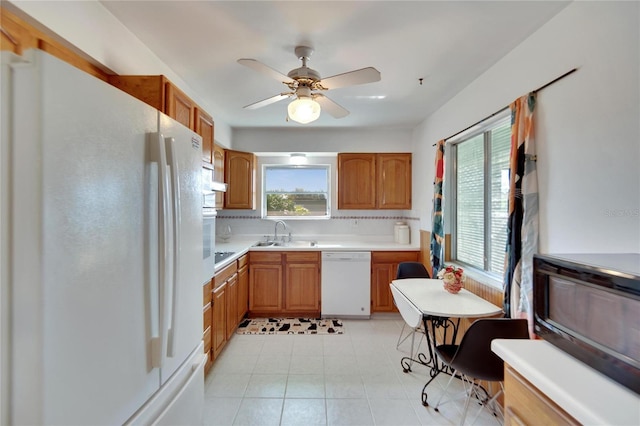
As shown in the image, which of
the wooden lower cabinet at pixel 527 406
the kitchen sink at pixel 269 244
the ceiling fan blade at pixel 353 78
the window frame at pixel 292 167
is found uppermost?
the ceiling fan blade at pixel 353 78

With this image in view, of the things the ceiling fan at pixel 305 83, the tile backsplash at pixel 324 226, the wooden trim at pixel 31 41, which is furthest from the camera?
the tile backsplash at pixel 324 226

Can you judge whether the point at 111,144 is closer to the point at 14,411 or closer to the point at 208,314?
the point at 14,411

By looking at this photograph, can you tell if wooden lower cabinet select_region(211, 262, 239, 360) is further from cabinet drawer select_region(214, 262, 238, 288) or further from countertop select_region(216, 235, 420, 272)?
countertop select_region(216, 235, 420, 272)

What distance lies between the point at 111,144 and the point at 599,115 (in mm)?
1996

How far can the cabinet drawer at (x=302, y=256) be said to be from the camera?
3.51 metres

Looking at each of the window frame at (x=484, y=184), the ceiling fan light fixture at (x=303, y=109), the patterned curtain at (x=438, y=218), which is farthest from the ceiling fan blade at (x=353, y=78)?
the patterned curtain at (x=438, y=218)

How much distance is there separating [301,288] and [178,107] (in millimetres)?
2484

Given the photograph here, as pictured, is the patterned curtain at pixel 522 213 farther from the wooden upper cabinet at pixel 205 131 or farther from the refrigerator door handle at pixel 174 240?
the wooden upper cabinet at pixel 205 131

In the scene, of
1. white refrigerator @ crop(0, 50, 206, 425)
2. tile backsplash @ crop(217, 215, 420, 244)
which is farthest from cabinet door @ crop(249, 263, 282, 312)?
white refrigerator @ crop(0, 50, 206, 425)

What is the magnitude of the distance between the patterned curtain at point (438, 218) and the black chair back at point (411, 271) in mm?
137

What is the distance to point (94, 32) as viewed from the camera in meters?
1.47

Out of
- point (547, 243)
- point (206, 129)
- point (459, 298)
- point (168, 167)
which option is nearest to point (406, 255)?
point (459, 298)

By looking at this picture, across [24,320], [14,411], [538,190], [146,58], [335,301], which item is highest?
[146,58]

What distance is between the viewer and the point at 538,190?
1624mm
